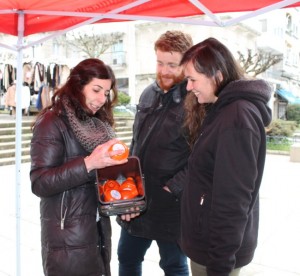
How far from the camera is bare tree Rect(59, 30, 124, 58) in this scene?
21.5 m

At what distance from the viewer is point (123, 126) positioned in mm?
13797

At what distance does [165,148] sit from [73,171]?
0.57 metres

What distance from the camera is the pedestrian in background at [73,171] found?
5.29 ft

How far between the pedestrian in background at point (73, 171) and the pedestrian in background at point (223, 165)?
41 cm

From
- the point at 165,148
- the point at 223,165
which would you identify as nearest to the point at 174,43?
the point at 165,148

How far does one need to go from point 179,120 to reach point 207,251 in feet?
2.45

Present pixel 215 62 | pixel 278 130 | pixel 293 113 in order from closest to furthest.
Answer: pixel 215 62 < pixel 278 130 < pixel 293 113

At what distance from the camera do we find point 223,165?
130 cm

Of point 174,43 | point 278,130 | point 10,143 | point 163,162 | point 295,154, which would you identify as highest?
point 174,43

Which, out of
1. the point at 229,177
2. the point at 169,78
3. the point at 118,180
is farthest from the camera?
the point at 169,78

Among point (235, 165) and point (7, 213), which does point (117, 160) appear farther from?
point (7, 213)

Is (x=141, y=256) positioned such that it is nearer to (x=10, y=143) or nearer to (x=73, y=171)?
(x=73, y=171)

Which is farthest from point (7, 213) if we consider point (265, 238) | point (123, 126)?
point (123, 126)

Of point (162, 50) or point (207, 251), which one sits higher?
point (162, 50)
